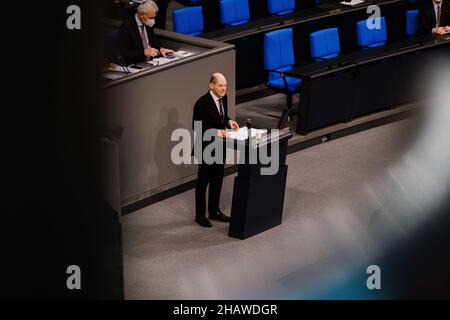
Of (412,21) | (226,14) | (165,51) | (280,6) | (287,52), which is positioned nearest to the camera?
(165,51)

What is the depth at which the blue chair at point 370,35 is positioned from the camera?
934 centimetres

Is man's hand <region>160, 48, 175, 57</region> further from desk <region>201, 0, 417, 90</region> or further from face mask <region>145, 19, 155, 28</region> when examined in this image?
desk <region>201, 0, 417, 90</region>

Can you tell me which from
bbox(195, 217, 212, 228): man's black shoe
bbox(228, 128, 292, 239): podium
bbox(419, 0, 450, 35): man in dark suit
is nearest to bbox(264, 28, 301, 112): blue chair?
bbox(419, 0, 450, 35): man in dark suit

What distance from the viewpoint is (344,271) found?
5695 mm

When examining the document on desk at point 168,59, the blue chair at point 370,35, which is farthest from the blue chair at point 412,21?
the document on desk at point 168,59

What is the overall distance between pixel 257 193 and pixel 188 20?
3666 mm

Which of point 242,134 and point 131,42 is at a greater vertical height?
point 131,42

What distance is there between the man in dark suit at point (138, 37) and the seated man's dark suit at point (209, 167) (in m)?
1.13

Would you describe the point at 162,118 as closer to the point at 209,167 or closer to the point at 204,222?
the point at 209,167

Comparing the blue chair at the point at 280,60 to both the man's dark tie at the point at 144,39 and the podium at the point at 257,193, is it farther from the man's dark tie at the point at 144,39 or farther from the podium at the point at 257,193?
the podium at the point at 257,193

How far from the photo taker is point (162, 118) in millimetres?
6691

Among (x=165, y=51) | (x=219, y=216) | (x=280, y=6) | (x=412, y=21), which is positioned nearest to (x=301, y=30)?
(x=280, y=6)
